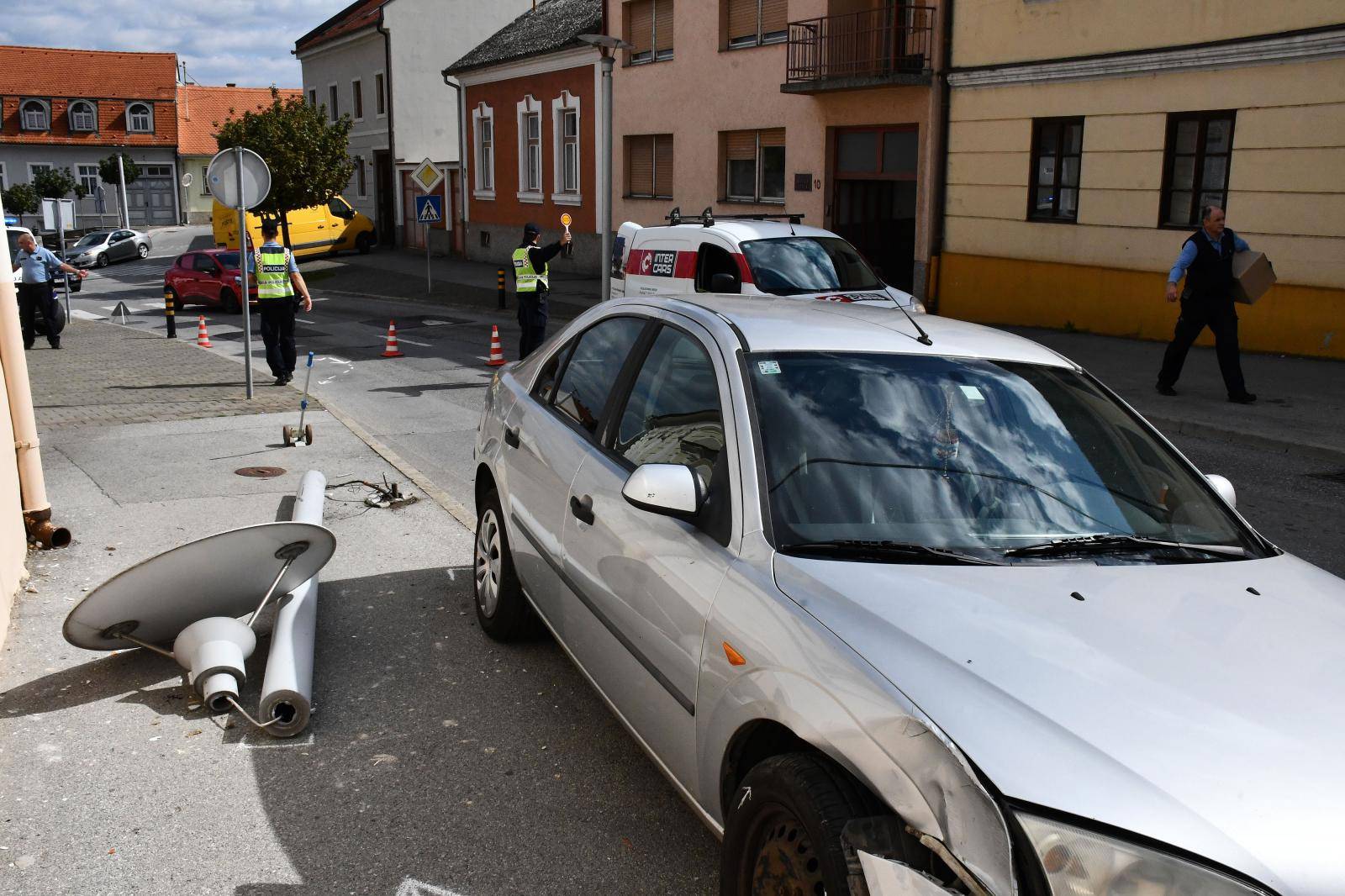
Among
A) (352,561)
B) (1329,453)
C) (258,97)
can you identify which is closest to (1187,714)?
(352,561)

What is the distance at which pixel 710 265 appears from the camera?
45.0 feet

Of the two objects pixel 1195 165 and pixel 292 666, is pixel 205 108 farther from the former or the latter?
pixel 292 666

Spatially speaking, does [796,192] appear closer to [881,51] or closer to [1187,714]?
[881,51]

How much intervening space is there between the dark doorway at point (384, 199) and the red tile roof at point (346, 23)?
491 centimetres

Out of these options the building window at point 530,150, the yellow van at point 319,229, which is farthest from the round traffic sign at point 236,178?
the yellow van at point 319,229

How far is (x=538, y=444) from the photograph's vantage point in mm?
4875

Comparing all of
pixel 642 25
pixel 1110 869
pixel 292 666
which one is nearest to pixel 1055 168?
pixel 642 25

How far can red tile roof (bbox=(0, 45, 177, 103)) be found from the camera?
A: 72375 mm

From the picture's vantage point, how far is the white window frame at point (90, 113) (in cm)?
7300

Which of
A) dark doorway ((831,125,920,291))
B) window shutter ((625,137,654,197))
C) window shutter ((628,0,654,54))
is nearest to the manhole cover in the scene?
dark doorway ((831,125,920,291))

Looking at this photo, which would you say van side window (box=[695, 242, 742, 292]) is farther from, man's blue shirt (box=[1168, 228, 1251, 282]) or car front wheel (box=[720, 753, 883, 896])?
car front wheel (box=[720, 753, 883, 896])

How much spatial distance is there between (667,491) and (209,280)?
28.1 metres

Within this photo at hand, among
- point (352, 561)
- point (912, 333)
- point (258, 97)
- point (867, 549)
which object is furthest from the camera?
point (258, 97)

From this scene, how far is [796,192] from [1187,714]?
2259 centimetres
